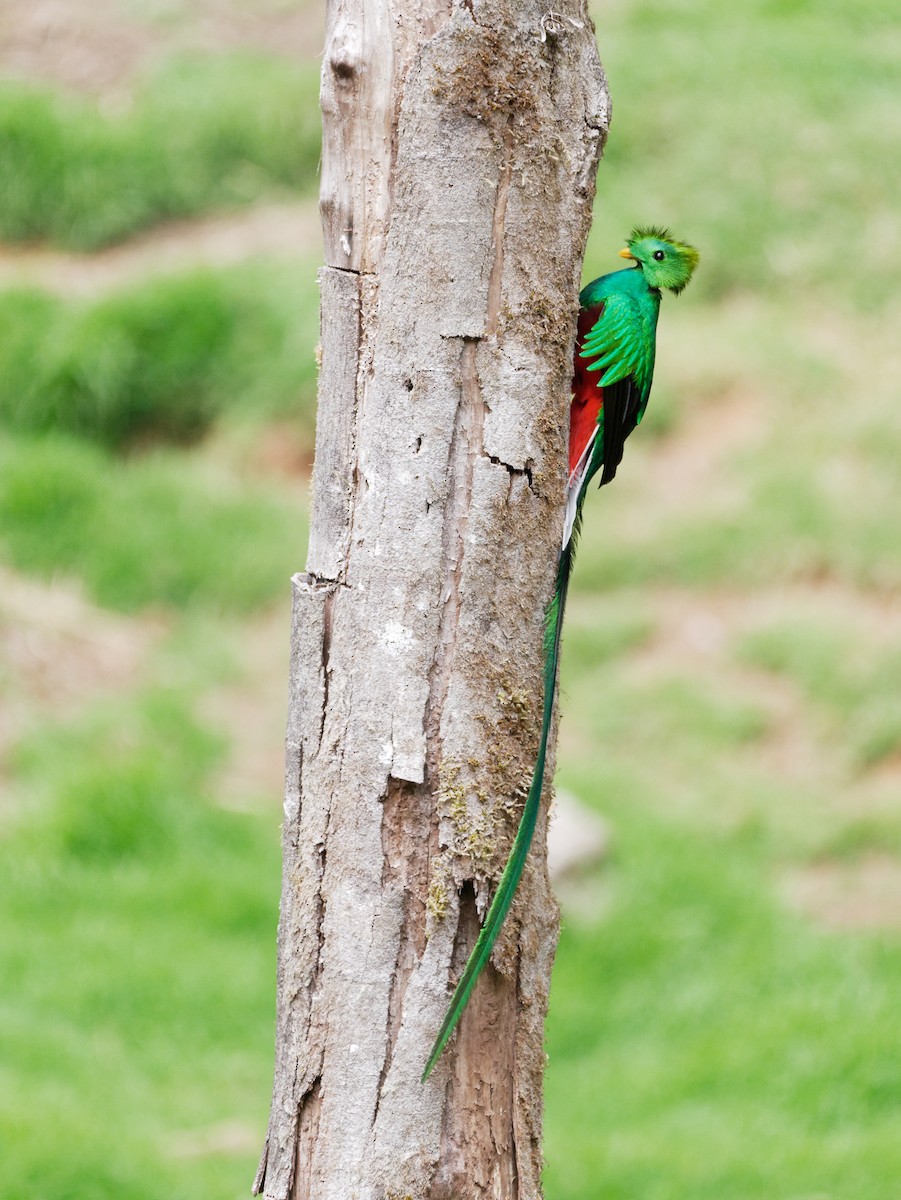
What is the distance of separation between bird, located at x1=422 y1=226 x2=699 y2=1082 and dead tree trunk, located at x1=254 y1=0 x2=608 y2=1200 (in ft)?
0.18

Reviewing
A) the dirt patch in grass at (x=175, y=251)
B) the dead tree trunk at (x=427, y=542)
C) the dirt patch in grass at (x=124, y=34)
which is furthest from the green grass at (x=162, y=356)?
the dead tree trunk at (x=427, y=542)

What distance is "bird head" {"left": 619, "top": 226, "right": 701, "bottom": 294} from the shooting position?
10.7ft

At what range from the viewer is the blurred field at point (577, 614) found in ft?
17.2

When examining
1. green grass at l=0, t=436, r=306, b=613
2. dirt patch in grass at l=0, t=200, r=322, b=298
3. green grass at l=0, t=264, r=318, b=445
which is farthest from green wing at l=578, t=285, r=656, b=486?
dirt patch in grass at l=0, t=200, r=322, b=298

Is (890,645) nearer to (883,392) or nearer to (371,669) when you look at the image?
(883,392)

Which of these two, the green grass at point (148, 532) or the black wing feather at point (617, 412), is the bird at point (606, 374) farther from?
the green grass at point (148, 532)

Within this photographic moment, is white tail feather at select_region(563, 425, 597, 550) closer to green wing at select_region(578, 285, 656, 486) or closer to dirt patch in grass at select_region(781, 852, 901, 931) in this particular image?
green wing at select_region(578, 285, 656, 486)

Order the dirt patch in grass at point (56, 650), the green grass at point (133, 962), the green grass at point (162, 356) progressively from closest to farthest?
the green grass at point (133, 962) < the dirt patch in grass at point (56, 650) < the green grass at point (162, 356)

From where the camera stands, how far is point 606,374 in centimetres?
305

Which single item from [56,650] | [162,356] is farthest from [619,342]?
[162,356]

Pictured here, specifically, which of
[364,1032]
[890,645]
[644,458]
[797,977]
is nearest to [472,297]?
[364,1032]

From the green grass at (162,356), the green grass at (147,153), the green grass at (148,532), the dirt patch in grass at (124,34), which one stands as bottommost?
the green grass at (148,532)

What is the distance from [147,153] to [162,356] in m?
2.02

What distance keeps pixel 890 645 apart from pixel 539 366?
213 inches
